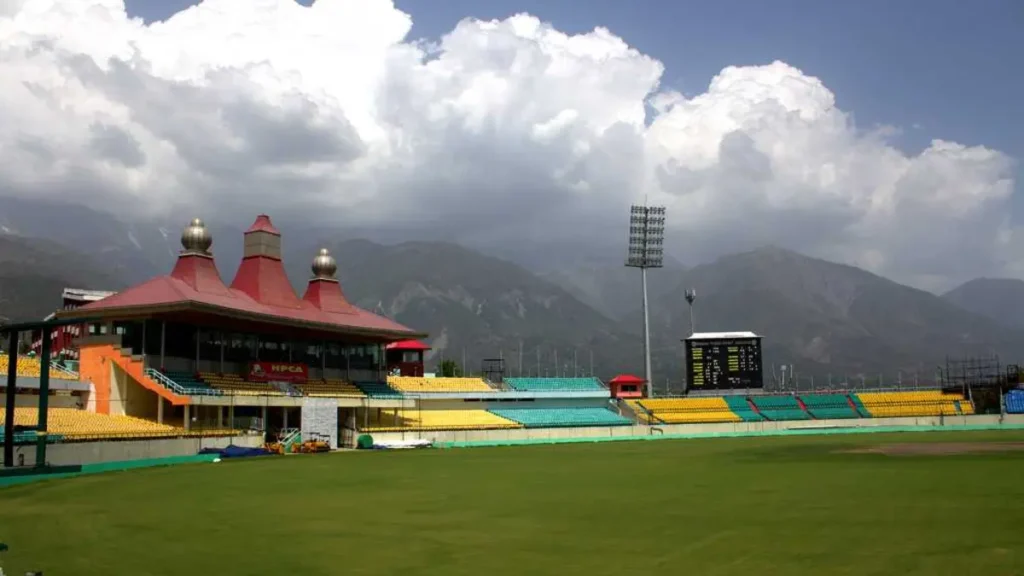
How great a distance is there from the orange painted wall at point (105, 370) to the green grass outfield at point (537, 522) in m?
19.4

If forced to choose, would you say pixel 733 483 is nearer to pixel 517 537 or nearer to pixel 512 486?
pixel 512 486

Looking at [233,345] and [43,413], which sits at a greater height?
[233,345]

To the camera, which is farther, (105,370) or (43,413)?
(105,370)

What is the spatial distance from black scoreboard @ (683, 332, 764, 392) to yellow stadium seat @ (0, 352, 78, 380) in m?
49.4

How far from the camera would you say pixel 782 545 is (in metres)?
13.3

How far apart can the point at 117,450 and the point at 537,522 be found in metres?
28.1

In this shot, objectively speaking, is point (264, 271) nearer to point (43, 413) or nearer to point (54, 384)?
point (54, 384)

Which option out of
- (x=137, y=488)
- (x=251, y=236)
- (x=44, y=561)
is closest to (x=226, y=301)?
(x=251, y=236)

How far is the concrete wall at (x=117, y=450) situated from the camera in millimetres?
35062

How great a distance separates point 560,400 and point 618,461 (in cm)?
4342

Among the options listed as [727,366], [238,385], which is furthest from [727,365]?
[238,385]

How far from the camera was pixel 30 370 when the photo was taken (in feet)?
151

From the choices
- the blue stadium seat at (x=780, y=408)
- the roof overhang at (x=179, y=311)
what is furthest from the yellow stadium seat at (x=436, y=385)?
the blue stadium seat at (x=780, y=408)

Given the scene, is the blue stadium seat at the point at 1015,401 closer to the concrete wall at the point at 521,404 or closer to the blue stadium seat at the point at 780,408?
the blue stadium seat at the point at 780,408
